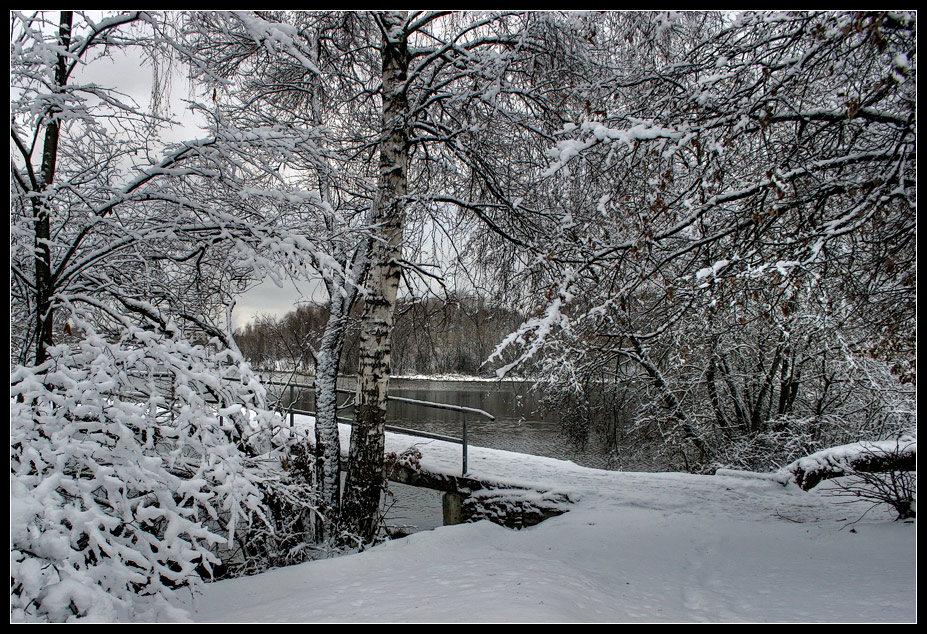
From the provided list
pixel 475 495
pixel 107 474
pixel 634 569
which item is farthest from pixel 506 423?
pixel 107 474

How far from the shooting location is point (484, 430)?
51.2 feet

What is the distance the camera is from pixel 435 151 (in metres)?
5.73

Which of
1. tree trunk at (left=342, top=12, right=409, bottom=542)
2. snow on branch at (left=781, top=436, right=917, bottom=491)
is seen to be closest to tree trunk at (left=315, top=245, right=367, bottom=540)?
tree trunk at (left=342, top=12, right=409, bottom=542)

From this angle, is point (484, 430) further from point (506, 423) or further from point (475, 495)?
point (475, 495)

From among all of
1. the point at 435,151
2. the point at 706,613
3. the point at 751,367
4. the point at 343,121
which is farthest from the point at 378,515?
the point at 751,367

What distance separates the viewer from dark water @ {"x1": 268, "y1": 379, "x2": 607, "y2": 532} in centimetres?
878

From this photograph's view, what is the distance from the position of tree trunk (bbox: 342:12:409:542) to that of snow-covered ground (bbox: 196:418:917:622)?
47cm

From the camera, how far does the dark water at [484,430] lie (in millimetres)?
8781

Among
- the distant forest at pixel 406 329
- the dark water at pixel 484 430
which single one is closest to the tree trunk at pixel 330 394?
the distant forest at pixel 406 329

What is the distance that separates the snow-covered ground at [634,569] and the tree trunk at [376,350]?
1.54 feet

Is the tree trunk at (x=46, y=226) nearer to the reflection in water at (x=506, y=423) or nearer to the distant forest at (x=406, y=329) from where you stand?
the distant forest at (x=406, y=329)

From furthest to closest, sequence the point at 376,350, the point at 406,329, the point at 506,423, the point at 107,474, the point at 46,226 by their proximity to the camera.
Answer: the point at 506,423 → the point at 406,329 → the point at 376,350 → the point at 46,226 → the point at 107,474

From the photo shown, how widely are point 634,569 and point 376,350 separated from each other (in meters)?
2.72

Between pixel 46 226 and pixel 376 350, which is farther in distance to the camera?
pixel 376 350
